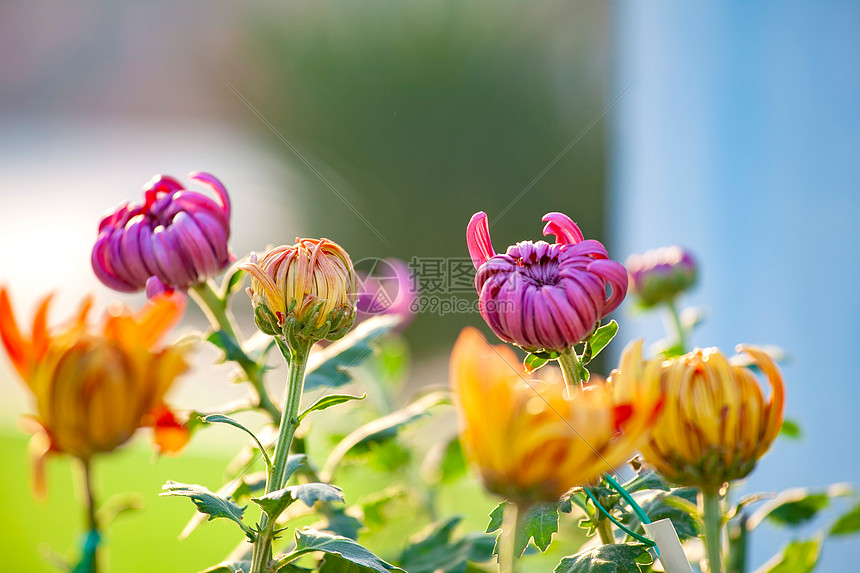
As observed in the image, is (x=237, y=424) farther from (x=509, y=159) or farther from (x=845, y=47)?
(x=845, y=47)

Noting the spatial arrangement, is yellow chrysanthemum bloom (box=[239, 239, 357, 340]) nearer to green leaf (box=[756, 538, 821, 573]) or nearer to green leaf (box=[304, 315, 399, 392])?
green leaf (box=[304, 315, 399, 392])

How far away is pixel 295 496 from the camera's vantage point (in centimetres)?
28

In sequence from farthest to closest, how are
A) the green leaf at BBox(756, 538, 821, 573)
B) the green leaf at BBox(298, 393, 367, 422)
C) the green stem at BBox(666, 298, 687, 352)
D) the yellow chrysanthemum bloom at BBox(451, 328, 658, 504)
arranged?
the green stem at BBox(666, 298, 687, 352) → the green leaf at BBox(756, 538, 821, 573) → the green leaf at BBox(298, 393, 367, 422) → the yellow chrysanthemum bloom at BBox(451, 328, 658, 504)

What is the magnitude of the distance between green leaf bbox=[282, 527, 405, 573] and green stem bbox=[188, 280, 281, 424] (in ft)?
0.39

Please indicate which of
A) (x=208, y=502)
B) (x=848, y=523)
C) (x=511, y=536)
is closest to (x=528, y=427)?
(x=511, y=536)

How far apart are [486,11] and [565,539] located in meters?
2.16

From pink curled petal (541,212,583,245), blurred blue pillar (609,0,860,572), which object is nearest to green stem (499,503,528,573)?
pink curled petal (541,212,583,245)

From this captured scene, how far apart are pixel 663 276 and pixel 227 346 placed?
1.46ft

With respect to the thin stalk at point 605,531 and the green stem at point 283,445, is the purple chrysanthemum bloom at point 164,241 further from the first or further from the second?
the thin stalk at point 605,531

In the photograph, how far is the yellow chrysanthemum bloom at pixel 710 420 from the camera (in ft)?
0.88

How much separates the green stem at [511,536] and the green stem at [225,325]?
0.20 metres

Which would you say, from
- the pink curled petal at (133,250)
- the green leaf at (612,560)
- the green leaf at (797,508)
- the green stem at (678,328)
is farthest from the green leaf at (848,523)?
the pink curled petal at (133,250)

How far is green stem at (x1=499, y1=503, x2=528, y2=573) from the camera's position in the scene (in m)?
0.24

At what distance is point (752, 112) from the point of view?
106cm
